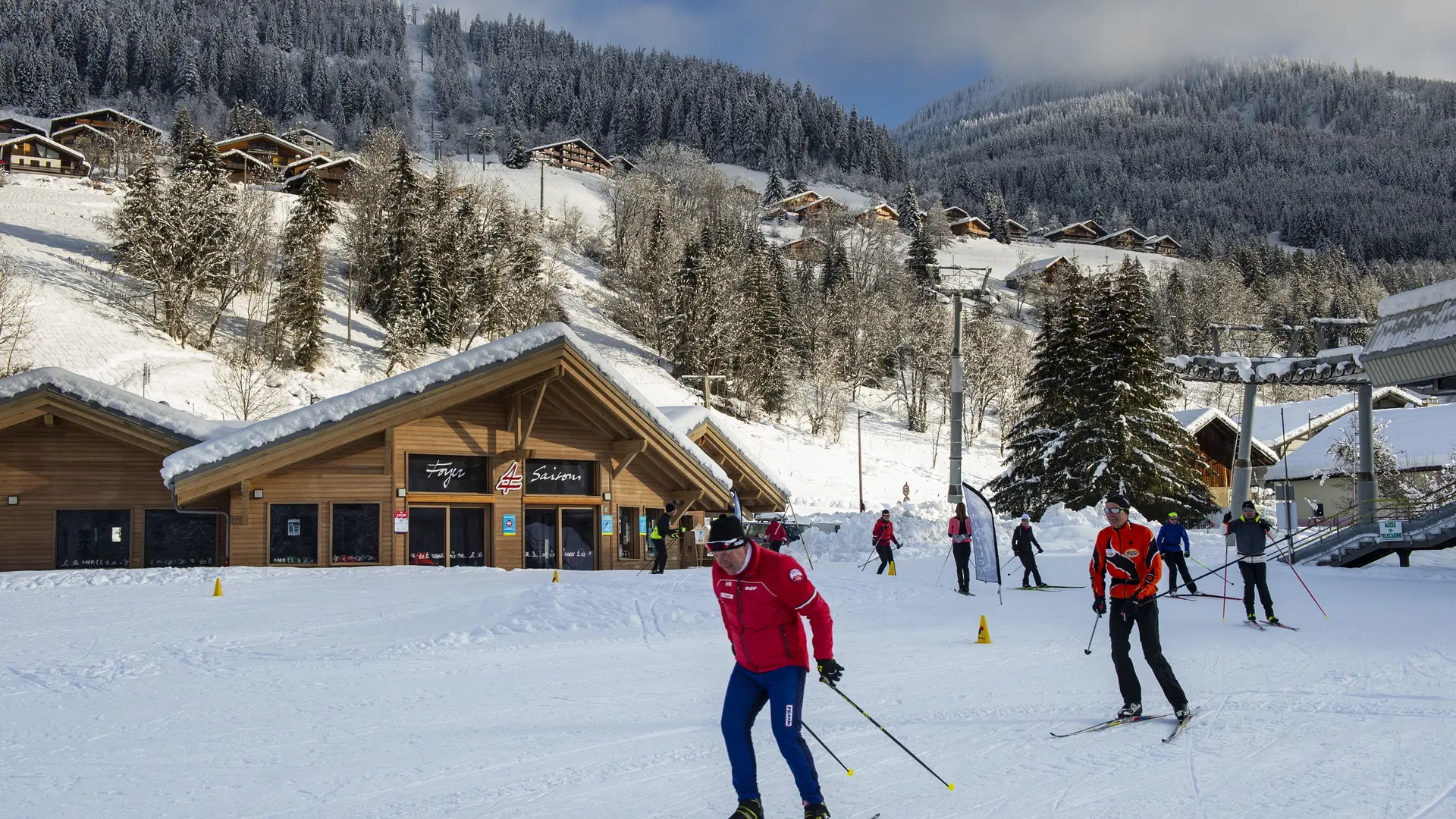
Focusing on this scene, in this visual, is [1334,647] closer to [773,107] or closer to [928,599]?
[928,599]

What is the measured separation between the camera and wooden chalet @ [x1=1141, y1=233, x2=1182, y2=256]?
155 metres

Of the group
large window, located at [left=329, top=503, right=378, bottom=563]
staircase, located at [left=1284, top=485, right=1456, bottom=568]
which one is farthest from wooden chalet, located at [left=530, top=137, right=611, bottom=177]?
large window, located at [left=329, top=503, right=378, bottom=563]

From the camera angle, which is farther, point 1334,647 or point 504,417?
point 504,417

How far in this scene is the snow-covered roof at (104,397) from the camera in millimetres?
20203

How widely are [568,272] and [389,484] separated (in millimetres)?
57415

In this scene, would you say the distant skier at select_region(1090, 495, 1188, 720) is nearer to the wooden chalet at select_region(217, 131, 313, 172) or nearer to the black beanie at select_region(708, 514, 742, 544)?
the black beanie at select_region(708, 514, 742, 544)

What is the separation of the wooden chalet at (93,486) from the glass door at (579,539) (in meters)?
7.47

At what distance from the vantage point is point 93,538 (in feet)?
70.7

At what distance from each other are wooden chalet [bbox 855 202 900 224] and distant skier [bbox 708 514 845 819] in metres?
115

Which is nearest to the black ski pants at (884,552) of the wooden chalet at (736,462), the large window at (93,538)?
the wooden chalet at (736,462)

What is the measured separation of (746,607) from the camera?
5.54 m

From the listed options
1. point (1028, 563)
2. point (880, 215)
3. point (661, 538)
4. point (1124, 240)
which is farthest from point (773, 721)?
point (1124, 240)

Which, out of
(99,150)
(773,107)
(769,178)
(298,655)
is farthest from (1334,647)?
(773,107)

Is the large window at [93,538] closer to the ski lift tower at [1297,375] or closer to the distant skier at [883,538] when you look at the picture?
the distant skier at [883,538]
